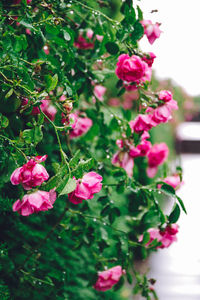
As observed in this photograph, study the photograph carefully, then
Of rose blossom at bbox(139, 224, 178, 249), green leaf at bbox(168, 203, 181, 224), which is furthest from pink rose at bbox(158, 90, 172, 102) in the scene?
rose blossom at bbox(139, 224, 178, 249)

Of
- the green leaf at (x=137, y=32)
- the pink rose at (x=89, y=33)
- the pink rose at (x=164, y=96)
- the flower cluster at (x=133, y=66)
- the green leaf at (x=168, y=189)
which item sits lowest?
the green leaf at (x=168, y=189)

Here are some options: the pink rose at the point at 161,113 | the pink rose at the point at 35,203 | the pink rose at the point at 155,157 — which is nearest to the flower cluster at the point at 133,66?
the pink rose at the point at 161,113

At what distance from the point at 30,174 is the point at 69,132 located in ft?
1.71

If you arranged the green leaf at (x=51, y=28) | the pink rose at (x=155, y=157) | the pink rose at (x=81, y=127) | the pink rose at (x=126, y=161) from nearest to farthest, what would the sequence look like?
the green leaf at (x=51, y=28) < the pink rose at (x=126, y=161) < the pink rose at (x=81, y=127) < the pink rose at (x=155, y=157)

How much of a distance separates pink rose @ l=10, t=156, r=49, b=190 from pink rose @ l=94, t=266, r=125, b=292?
64cm

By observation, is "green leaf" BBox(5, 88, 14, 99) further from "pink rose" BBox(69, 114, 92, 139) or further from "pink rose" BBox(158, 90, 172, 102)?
"pink rose" BBox(69, 114, 92, 139)

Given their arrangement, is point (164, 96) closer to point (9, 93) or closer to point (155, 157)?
point (9, 93)

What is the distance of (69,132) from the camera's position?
1.36m

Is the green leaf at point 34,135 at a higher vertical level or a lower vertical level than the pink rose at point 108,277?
higher

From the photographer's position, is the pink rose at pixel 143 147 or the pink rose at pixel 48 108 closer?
the pink rose at pixel 48 108

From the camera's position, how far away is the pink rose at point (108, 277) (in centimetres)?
138

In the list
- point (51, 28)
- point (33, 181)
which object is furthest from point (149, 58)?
point (33, 181)

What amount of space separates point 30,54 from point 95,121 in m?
0.46

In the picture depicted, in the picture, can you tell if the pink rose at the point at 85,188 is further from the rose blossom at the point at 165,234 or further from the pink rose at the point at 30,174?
the rose blossom at the point at 165,234
